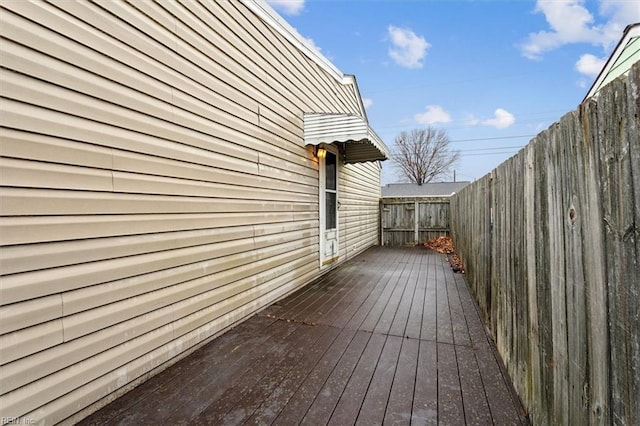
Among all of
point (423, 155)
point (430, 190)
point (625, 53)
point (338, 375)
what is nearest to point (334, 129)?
point (338, 375)

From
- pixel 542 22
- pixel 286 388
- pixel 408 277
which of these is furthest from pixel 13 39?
pixel 542 22

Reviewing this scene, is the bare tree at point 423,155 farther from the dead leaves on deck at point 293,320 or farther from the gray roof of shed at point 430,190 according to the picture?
the dead leaves on deck at point 293,320

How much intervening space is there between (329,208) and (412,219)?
5.09m

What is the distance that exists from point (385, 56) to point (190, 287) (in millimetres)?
15801

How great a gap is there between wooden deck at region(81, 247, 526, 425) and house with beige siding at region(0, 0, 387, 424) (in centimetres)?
27

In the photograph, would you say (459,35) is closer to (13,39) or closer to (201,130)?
(201,130)

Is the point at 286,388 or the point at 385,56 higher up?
the point at 385,56

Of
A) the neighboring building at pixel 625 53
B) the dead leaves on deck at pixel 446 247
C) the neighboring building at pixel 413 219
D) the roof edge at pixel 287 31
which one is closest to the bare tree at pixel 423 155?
the neighboring building at pixel 413 219

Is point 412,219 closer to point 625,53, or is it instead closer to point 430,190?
point 625,53

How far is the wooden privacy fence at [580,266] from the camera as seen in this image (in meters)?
0.81

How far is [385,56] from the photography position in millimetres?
14969

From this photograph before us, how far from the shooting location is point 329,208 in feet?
17.8

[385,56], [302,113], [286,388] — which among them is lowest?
[286,388]

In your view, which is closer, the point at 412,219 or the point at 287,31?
the point at 287,31
